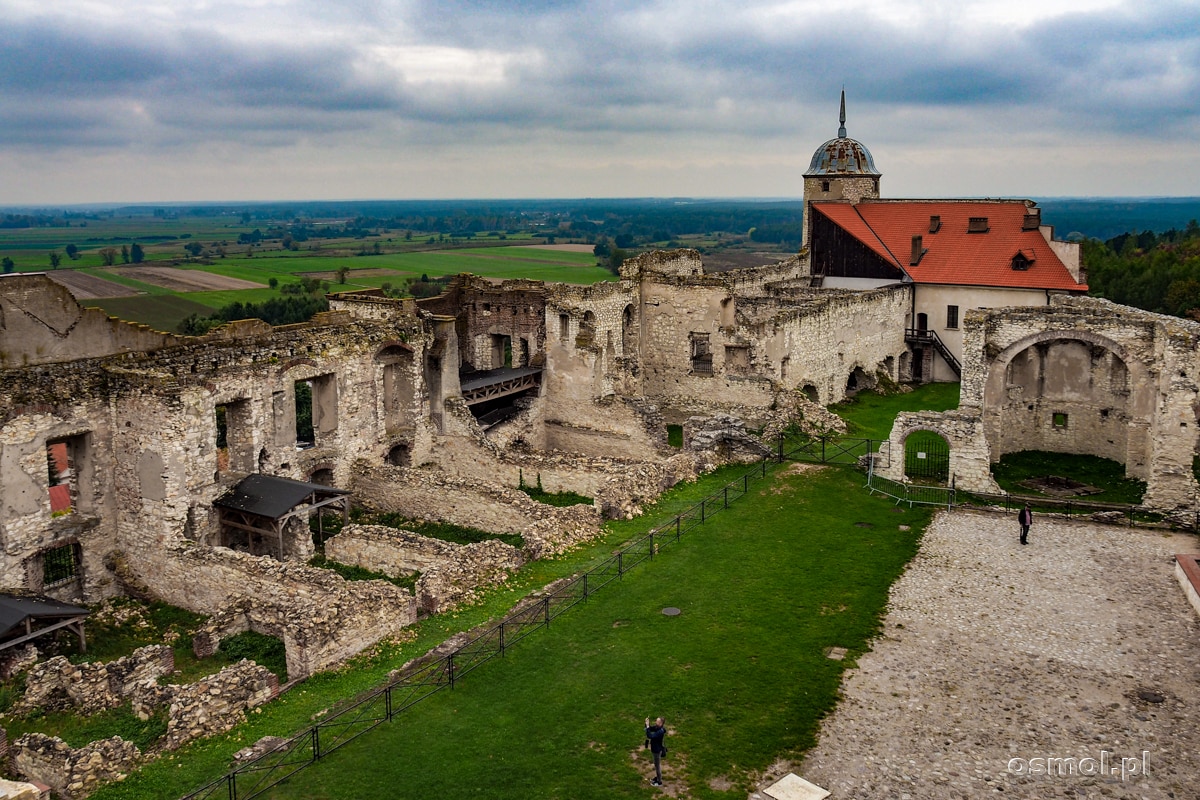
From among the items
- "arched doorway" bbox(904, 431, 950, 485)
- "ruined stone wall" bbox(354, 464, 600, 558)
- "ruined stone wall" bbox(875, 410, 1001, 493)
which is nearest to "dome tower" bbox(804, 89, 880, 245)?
"arched doorway" bbox(904, 431, 950, 485)

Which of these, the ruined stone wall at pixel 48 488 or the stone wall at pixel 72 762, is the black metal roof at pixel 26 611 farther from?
the stone wall at pixel 72 762

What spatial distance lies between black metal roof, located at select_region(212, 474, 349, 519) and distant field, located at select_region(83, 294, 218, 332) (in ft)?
153

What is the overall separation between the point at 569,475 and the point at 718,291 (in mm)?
12467

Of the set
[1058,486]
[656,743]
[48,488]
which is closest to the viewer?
[656,743]

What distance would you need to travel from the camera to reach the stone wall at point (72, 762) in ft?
51.0

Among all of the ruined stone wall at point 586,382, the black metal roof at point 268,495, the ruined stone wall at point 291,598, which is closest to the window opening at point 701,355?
the ruined stone wall at point 586,382

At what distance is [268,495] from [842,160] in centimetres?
4293

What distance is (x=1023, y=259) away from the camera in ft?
152

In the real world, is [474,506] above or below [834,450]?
below

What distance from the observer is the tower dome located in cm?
5819

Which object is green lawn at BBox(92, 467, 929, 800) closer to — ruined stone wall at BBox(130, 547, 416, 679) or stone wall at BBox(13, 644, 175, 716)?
ruined stone wall at BBox(130, 547, 416, 679)

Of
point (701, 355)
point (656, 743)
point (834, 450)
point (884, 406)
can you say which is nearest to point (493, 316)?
point (701, 355)

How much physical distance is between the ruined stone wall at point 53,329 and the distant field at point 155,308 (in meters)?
43.9

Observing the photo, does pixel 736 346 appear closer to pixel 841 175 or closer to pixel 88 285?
pixel 841 175
